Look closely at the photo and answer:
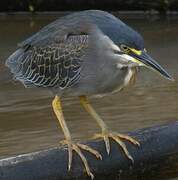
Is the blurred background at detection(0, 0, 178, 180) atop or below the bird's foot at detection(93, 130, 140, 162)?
below

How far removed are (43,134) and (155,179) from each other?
1541mm

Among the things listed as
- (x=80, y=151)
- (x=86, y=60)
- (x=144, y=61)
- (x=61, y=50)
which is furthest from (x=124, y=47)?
(x=80, y=151)

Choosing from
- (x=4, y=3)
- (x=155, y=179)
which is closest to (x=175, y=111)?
(x=155, y=179)

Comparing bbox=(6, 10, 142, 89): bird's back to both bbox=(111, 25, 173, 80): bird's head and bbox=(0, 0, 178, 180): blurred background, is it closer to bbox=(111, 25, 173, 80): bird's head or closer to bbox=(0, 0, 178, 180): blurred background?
bbox=(111, 25, 173, 80): bird's head

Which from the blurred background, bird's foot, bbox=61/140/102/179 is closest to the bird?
bird's foot, bbox=61/140/102/179

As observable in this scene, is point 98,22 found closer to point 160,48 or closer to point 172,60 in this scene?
point 172,60

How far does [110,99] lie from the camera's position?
21.5 feet

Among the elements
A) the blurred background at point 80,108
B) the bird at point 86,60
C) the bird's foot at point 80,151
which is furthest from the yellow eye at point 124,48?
the blurred background at point 80,108

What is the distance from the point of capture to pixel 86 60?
12.3 ft

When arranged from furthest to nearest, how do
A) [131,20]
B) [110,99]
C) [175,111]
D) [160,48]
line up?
[131,20] < [160,48] < [110,99] < [175,111]

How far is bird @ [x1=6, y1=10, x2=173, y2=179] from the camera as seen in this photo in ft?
11.7

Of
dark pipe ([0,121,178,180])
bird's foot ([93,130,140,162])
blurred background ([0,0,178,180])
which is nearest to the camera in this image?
dark pipe ([0,121,178,180])

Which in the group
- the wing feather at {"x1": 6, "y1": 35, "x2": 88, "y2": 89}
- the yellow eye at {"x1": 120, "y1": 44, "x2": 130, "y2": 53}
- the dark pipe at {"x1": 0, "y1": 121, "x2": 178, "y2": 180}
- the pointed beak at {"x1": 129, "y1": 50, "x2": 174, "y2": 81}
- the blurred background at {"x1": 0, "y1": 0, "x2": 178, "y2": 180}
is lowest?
the blurred background at {"x1": 0, "y1": 0, "x2": 178, "y2": 180}

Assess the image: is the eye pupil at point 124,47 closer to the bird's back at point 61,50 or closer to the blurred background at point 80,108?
the bird's back at point 61,50
